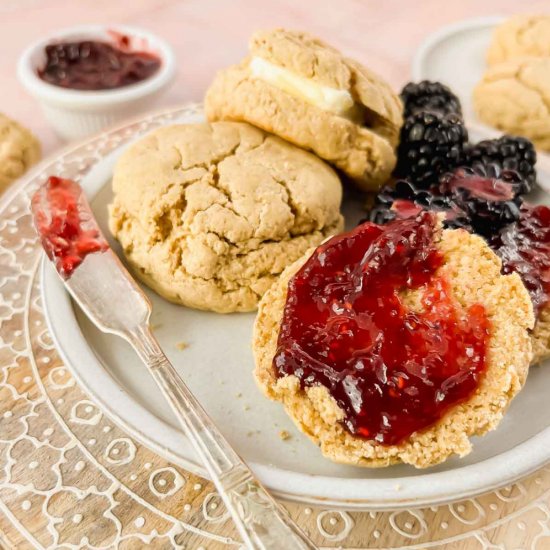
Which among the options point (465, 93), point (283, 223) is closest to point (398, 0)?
point (465, 93)

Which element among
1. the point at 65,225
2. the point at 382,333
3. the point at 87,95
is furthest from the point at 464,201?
the point at 87,95

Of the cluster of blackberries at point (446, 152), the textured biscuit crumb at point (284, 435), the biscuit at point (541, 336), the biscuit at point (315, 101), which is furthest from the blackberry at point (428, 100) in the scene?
the textured biscuit crumb at point (284, 435)

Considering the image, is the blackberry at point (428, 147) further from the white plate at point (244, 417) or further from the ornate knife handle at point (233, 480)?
the ornate knife handle at point (233, 480)

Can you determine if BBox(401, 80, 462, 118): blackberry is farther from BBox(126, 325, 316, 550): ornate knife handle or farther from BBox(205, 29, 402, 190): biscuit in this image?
BBox(126, 325, 316, 550): ornate knife handle

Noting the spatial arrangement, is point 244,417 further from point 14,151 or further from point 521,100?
point 521,100

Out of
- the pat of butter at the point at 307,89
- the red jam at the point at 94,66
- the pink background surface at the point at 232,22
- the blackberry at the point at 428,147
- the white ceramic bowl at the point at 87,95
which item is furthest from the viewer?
the pink background surface at the point at 232,22

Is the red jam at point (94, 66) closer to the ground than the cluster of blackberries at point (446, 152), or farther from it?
closer to the ground

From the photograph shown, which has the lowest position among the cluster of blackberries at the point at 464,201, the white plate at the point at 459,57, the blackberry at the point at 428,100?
the white plate at the point at 459,57
